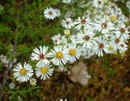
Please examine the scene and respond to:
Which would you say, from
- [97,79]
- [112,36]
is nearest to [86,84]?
[97,79]

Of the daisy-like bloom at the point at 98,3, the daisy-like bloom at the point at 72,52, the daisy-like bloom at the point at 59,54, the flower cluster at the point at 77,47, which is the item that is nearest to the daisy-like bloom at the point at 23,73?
the flower cluster at the point at 77,47

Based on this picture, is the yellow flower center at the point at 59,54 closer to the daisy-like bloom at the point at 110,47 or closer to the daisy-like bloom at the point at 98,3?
the daisy-like bloom at the point at 110,47

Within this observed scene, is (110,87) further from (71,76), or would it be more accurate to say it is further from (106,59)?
(71,76)

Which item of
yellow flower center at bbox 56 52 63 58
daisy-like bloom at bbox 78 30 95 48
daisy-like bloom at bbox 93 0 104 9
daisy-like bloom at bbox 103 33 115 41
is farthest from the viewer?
daisy-like bloom at bbox 93 0 104 9

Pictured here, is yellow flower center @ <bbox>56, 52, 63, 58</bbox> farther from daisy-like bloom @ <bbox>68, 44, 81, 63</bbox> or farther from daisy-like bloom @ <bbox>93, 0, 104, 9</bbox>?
daisy-like bloom @ <bbox>93, 0, 104, 9</bbox>

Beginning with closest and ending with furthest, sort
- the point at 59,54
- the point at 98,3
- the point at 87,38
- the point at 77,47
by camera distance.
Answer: the point at 59,54 < the point at 87,38 < the point at 77,47 < the point at 98,3

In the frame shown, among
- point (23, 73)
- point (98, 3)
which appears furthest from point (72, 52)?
point (98, 3)

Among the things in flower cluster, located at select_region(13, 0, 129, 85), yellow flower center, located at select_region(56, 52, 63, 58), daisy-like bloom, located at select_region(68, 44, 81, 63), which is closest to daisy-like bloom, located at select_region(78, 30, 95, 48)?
flower cluster, located at select_region(13, 0, 129, 85)

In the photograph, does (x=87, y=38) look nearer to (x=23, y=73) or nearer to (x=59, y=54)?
(x=59, y=54)
